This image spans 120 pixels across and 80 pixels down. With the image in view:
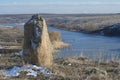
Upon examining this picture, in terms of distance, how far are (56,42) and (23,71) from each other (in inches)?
1098

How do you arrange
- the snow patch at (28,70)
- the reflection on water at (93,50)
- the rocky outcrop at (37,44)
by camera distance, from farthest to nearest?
the reflection on water at (93,50), the rocky outcrop at (37,44), the snow patch at (28,70)

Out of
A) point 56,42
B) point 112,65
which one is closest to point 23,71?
point 112,65

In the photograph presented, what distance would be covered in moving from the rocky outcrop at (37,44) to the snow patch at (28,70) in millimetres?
643

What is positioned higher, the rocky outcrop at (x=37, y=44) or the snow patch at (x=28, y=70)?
the rocky outcrop at (x=37, y=44)

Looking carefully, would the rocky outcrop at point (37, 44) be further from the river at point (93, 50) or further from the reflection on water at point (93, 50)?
the reflection on water at point (93, 50)

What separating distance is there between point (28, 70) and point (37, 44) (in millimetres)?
1568

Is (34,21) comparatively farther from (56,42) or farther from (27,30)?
(56,42)

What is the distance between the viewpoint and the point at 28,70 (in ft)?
41.6

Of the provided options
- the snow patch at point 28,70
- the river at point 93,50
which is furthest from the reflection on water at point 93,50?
the snow patch at point 28,70

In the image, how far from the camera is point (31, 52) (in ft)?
46.1

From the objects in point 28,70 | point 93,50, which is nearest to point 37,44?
point 28,70

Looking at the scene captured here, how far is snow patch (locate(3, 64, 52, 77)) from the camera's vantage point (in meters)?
12.3

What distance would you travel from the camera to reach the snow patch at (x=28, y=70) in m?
12.3

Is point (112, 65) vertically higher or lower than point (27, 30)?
lower
